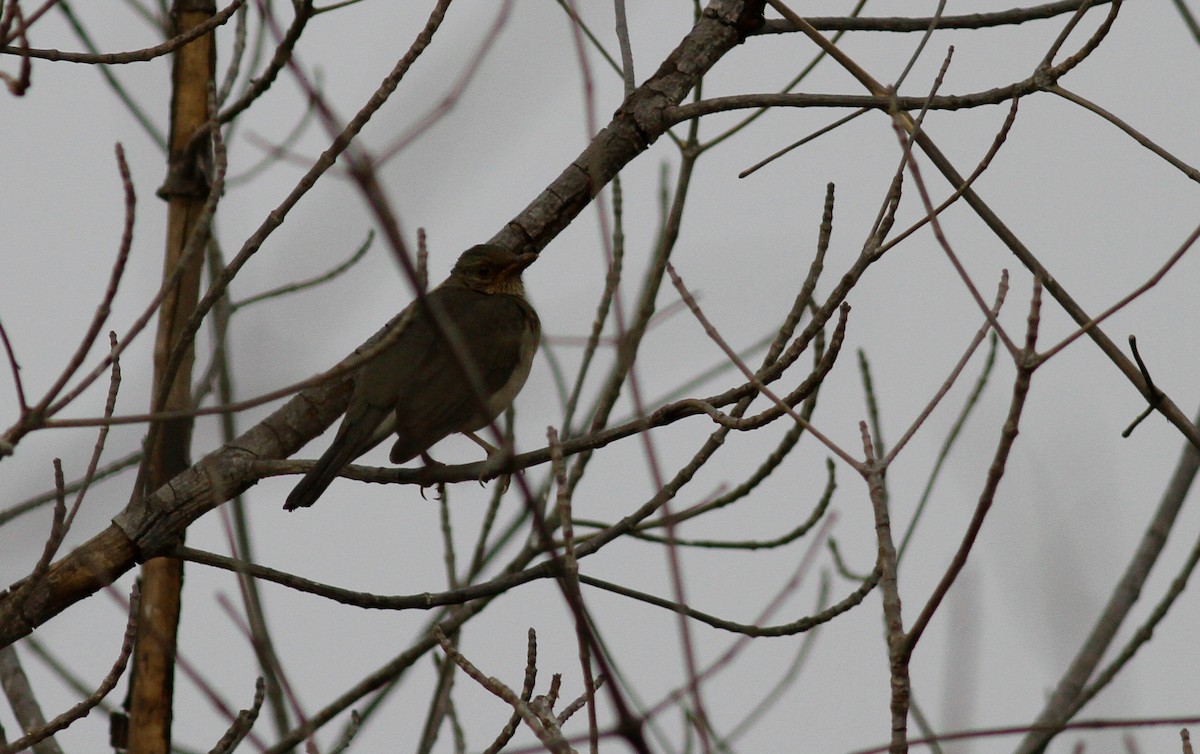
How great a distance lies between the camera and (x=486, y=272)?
6.13 metres

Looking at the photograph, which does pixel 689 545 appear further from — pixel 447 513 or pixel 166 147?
pixel 166 147

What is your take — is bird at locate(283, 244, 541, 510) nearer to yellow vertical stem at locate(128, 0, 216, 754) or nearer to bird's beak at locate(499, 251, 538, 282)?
bird's beak at locate(499, 251, 538, 282)

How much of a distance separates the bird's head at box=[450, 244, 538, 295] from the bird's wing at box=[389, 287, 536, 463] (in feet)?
0.16

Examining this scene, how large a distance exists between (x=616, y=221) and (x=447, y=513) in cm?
128

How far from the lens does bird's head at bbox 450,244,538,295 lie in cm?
582

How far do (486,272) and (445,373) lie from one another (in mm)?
861

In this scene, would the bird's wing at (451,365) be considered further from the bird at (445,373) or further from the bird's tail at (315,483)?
the bird's tail at (315,483)

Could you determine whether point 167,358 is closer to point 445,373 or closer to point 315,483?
point 315,483

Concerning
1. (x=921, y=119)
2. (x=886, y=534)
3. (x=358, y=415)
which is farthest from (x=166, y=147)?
(x=886, y=534)

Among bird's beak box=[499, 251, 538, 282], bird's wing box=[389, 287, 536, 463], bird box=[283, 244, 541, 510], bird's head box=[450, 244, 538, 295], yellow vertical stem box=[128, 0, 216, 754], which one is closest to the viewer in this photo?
yellow vertical stem box=[128, 0, 216, 754]

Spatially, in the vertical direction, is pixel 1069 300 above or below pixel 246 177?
below

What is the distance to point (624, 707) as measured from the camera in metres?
1.41

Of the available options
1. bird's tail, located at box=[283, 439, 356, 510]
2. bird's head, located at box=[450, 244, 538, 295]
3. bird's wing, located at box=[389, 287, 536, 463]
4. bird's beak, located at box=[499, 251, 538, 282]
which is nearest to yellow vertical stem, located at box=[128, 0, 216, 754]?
bird's tail, located at box=[283, 439, 356, 510]

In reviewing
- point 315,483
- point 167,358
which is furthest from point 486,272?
point 315,483
